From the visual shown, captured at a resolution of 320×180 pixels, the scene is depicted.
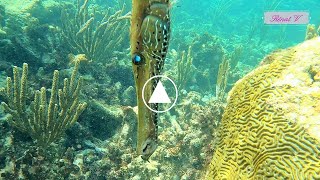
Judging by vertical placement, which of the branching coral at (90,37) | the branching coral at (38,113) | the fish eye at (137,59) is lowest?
the branching coral at (38,113)

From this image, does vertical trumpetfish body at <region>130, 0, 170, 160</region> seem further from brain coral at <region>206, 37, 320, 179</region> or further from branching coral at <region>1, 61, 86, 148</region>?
branching coral at <region>1, 61, 86, 148</region>

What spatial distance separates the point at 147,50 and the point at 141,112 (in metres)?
0.51

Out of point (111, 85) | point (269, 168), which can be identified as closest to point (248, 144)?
point (269, 168)

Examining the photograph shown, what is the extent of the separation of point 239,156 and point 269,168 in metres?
0.46

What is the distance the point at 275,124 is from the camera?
3.42 meters

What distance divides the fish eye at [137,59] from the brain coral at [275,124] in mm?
1879

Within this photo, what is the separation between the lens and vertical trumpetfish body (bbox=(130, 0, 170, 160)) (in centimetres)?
226

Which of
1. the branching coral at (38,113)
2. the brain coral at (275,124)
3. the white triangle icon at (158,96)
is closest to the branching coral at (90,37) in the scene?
the branching coral at (38,113)

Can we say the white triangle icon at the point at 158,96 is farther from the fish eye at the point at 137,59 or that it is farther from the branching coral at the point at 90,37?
the branching coral at the point at 90,37

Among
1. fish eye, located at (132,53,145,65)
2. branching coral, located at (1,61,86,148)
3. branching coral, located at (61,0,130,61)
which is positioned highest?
fish eye, located at (132,53,145,65)

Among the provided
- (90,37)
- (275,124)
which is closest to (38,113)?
(275,124)

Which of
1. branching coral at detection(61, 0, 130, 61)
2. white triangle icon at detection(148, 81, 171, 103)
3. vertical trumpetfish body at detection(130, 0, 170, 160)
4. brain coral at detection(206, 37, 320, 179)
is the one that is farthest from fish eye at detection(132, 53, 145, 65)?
branching coral at detection(61, 0, 130, 61)

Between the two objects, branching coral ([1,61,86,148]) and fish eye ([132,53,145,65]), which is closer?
fish eye ([132,53,145,65])

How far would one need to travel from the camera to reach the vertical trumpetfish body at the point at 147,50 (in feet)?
7.43
